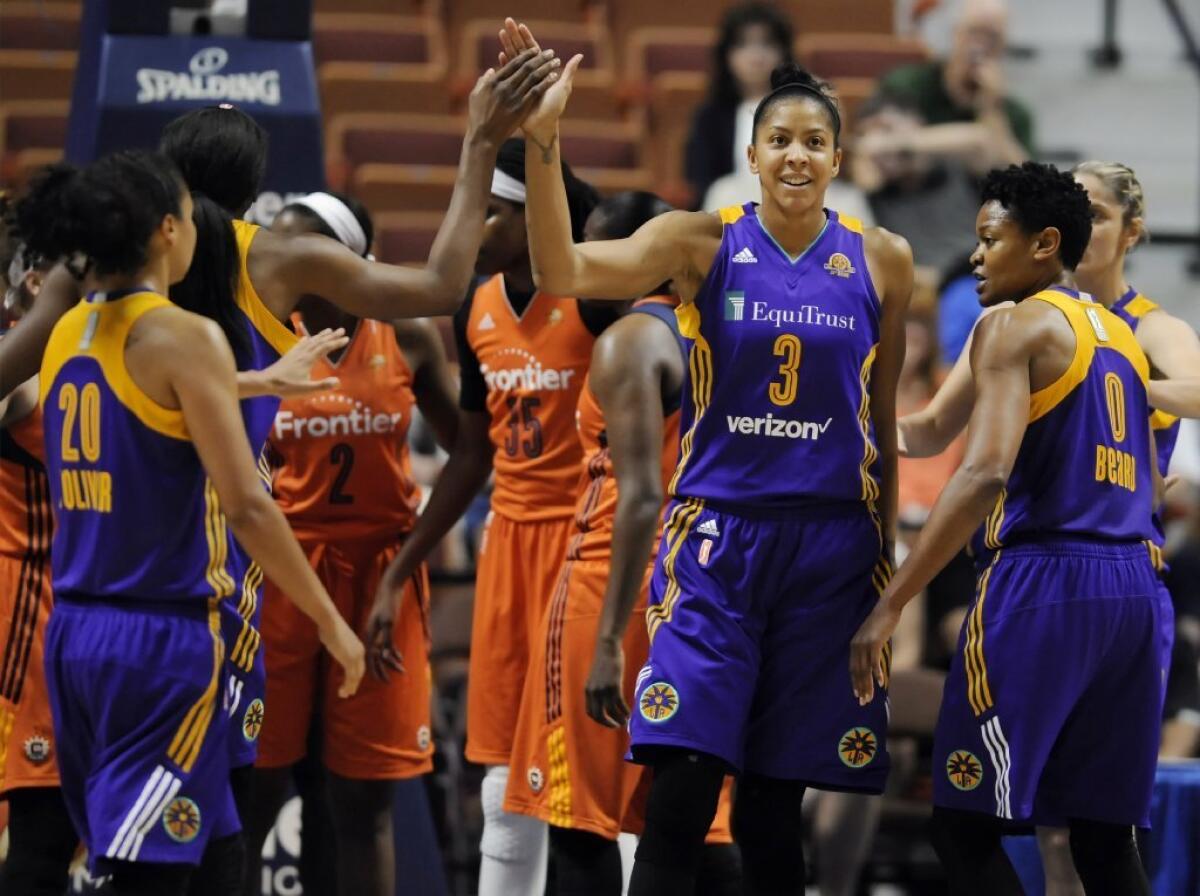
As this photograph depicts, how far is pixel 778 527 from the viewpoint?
4.46m

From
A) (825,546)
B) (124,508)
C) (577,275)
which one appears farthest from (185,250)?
(825,546)

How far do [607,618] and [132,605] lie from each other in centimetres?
127

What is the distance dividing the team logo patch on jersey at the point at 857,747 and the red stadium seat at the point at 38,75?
720cm

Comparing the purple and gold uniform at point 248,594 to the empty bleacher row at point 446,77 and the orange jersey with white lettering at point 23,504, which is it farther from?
the empty bleacher row at point 446,77

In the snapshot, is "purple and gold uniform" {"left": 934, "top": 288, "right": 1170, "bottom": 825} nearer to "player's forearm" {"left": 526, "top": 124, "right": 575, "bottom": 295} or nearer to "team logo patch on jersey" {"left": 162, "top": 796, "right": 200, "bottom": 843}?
"player's forearm" {"left": 526, "top": 124, "right": 575, "bottom": 295}

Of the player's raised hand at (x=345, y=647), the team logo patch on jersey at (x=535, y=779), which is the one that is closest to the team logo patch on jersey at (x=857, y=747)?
the team logo patch on jersey at (x=535, y=779)

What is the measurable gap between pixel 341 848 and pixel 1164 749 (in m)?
3.64

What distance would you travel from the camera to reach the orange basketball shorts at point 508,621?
5.46 meters

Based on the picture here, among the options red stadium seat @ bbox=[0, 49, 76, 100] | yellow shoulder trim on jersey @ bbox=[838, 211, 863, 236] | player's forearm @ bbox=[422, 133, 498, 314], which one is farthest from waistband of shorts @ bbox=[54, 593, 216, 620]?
red stadium seat @ bbox=[0, 49, 76, 100]

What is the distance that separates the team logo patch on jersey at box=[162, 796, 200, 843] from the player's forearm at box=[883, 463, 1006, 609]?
1599 millimetres

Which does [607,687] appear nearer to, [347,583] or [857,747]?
[857,747]

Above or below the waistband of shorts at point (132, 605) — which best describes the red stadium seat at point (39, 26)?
above

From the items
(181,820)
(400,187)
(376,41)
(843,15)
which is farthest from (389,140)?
(181,820)

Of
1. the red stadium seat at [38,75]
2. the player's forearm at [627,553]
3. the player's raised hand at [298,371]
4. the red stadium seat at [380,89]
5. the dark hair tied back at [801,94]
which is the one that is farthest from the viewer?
the red stadium seat at [380,89]
